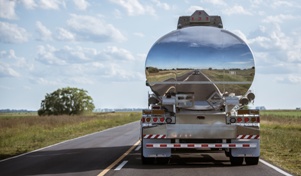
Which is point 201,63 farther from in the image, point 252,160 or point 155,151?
point 252,160

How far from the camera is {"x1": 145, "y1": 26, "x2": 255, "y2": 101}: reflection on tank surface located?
14.6 m

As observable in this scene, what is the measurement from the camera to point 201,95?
15.0 m

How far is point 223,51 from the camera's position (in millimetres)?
14648

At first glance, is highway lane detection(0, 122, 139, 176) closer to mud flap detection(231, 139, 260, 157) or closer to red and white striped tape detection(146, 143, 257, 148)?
red and white striped tape detection(146, 143, 257, 148)

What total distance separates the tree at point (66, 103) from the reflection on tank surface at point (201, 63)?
8992 cm

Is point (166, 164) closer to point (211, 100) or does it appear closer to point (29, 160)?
point (211, 100)

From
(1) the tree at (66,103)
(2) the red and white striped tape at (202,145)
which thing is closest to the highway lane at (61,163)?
(2) the red and white striped tape at (202,145)

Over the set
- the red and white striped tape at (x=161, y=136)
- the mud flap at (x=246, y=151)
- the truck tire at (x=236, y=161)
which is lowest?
the truck tire at (x=236, y=161)

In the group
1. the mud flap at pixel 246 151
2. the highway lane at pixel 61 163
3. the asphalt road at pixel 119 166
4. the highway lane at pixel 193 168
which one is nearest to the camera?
the highway lane at pixel 193 168

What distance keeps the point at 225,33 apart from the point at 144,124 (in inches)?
131

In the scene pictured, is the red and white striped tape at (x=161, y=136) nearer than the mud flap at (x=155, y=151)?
Yes

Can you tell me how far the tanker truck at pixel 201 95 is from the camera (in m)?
14.6

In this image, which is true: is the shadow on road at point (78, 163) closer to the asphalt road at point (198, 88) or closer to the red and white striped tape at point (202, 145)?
the red and white striped tape at point (202, 145)

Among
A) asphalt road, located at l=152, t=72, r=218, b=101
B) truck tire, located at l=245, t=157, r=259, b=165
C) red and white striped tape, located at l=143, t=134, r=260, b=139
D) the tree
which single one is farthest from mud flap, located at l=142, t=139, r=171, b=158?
the tree
